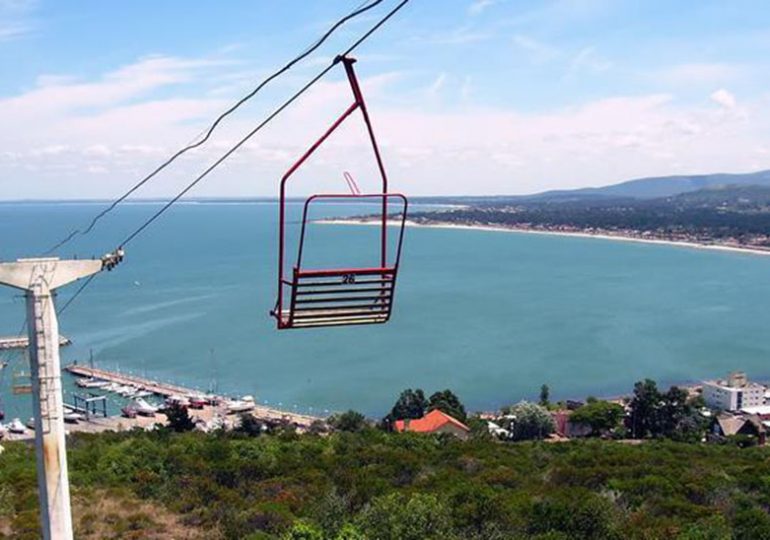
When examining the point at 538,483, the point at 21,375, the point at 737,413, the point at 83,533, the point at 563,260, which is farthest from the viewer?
the point at 563,260

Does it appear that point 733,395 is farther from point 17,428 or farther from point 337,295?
point 337,295

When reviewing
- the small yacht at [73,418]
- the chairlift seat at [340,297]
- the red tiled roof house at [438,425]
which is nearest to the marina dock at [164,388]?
the small yacht at [73,418]

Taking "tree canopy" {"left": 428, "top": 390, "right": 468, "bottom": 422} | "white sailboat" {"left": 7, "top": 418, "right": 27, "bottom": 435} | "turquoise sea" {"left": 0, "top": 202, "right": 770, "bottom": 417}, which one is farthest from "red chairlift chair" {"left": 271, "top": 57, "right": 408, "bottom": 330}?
"white sailboat" {"left": 7, "top": 418, "right": 27, "bottom": 435}

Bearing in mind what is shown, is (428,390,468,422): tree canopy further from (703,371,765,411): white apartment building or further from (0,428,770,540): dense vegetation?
(703,371,765,411): white apartment building

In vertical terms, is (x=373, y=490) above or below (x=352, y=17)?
below

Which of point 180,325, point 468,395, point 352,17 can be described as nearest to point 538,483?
point 352,17

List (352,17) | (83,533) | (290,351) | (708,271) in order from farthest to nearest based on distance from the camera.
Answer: (708,271), (290,351), (83,533), (352,17)

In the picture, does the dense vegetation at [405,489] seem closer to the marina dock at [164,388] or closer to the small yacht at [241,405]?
the marina dock at [164,388]

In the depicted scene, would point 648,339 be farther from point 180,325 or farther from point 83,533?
point 83,533
